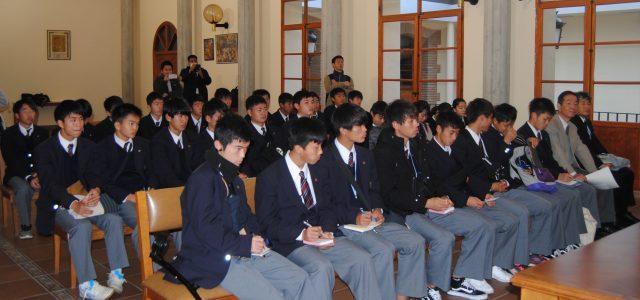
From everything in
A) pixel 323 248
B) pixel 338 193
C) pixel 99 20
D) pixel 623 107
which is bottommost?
pixel 323 248

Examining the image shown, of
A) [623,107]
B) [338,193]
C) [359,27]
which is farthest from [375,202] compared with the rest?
[359,27]

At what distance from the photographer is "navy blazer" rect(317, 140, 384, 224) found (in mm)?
3564

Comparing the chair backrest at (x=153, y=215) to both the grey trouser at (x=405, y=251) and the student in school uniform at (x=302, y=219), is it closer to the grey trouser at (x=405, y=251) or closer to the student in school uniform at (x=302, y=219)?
the student in school uniform at (x=302, y=219)

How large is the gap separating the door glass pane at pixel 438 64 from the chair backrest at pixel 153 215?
6.05m

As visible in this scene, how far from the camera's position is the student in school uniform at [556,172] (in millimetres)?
4812

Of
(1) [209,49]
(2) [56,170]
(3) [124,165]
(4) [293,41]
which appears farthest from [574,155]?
(1) [209,49]

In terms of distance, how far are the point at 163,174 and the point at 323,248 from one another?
1.69 meters

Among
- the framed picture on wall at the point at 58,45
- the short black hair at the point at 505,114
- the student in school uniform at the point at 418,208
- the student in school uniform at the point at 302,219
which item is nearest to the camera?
the student in school uniform at the point at 302,219

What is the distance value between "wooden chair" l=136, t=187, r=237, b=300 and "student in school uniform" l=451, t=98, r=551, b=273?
6.83 feet

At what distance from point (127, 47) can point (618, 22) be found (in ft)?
35.2

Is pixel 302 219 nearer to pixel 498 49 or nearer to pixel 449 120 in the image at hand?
pixel 449 120

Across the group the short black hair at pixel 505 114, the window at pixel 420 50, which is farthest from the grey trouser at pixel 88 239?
the window at pixel 420 50

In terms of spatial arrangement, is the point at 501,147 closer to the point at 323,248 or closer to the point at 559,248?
the point at 559,248

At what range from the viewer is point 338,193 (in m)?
3.61
